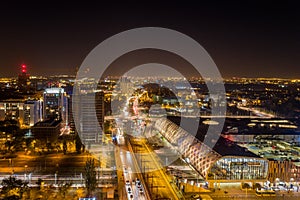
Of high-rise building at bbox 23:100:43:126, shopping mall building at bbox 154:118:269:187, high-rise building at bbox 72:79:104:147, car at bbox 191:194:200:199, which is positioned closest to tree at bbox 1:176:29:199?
car at bbox 191:194:200:199

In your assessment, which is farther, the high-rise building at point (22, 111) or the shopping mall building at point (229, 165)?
the high-rise building at point (22, 111)

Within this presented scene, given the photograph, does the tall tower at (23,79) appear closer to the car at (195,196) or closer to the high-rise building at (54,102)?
the high-rise building at (54,102)

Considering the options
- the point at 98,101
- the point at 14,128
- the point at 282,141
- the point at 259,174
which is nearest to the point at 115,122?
the point at 98,101

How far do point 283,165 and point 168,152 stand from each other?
3194 millimetres

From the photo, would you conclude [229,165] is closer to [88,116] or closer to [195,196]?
[195,196]

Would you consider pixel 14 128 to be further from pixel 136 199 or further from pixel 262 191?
pixel 262 191

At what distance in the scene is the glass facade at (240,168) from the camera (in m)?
7.08

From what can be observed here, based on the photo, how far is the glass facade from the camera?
279 inches

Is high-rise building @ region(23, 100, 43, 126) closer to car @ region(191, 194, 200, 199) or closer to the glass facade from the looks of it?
the glass facade

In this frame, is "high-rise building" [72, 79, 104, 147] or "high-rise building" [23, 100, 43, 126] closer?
"high-rise building" [72, 79, 104, 147]

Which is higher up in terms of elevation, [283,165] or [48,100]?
[48,100]

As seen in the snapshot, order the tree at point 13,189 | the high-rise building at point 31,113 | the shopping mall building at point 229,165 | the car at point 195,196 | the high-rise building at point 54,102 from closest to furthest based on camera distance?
1. the tree at point 13,189
2. the car at point 195,196
3. the shopping mall building at point 229,165
4. the high-rise building at point 31,113
5. the high-rise building at point 54,102

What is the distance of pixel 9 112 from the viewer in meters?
14.3

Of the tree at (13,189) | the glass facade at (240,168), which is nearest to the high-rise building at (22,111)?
the tree at (13,189)
